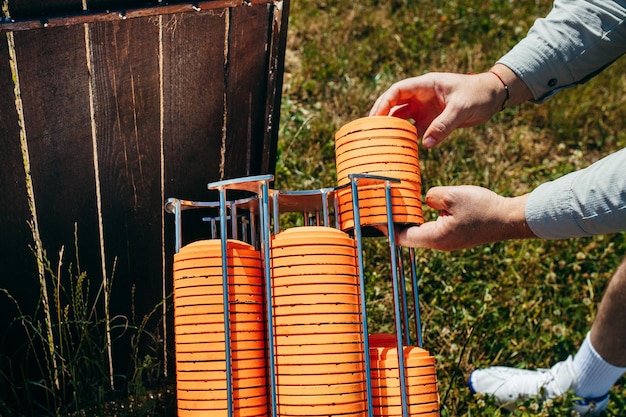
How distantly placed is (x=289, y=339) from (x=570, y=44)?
1409mm

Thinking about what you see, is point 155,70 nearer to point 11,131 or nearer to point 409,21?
point 11,131

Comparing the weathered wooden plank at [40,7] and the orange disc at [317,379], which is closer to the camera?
the orange disc at [317,379]

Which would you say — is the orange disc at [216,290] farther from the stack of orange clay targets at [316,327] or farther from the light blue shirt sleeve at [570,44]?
the light blue shirt sleeve at [570,44]

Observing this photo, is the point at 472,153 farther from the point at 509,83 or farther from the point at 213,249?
the point at 213,249

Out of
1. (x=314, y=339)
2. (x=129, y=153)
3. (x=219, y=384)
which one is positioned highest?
(x=129, y=153)

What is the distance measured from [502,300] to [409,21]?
180cm

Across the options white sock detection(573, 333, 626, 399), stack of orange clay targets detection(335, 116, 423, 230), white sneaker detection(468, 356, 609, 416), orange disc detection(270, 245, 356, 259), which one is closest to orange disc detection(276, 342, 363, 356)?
orange disc detection(270, 245, 356, 259)

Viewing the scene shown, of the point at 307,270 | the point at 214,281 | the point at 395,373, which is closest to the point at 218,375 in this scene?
the point at 214,281

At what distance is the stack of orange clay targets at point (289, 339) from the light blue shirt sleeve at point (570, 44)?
33.5 inches

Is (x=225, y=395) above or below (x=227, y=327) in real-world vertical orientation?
below

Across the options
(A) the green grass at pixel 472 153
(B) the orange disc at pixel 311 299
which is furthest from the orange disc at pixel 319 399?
(A) the green grass at pixel 472 153

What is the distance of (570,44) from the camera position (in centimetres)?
256

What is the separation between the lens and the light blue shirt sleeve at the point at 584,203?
82.0 inches

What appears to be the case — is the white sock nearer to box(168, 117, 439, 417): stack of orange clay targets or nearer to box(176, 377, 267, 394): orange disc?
box(168, 117, 439, 417): stack of orange clay targets
